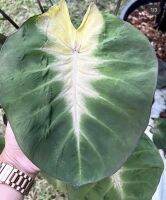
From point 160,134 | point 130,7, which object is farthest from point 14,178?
point 130,7

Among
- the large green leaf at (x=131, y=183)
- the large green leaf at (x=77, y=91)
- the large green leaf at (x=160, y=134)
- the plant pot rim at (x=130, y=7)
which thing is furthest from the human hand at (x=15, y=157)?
the plant pot rim at (x=130, y=7)

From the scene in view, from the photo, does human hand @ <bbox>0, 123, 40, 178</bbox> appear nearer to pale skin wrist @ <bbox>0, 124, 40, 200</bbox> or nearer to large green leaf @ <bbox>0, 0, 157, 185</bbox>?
pale skin wrist @ <bbox>0, 124, 40, 200</bbox>

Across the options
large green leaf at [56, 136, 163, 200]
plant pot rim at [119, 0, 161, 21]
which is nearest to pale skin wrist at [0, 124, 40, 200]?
large green leaf at [56, 136, 163, 200]

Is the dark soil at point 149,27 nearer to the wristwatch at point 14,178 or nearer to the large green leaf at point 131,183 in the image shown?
the large green leaf at point 131,183

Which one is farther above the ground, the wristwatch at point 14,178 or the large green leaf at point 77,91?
the large green leaf at point 77,91

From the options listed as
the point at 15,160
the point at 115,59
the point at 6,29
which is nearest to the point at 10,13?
the point at 6,29
